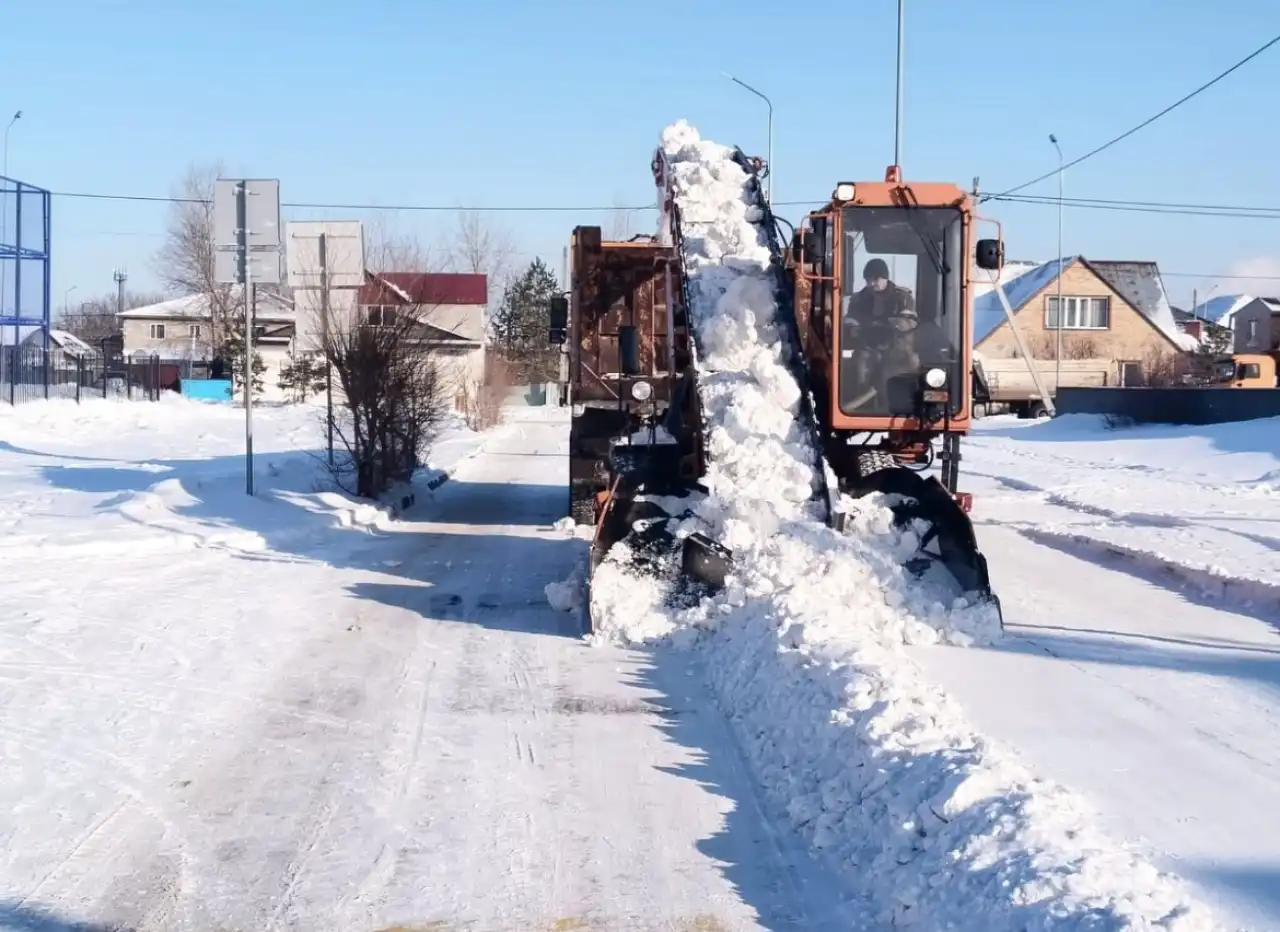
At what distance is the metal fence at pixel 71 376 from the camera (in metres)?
38.0

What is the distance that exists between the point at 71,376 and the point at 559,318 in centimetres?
3772

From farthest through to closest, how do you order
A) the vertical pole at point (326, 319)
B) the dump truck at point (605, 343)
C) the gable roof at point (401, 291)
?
the gable roof at point (401, 291) < the vertical pole at point (326, 319) < the dump truck at point (605, 343)

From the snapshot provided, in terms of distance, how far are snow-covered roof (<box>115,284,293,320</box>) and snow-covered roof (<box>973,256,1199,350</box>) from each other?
3638cm

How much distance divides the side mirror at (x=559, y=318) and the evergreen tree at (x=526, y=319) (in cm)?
6184

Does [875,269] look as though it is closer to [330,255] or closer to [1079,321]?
[330,255]

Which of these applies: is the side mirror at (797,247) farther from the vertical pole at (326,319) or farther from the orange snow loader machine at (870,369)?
the vertical pole at (326,319)

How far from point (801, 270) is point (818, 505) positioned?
8.45 ft

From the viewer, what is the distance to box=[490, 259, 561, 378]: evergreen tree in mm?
81938

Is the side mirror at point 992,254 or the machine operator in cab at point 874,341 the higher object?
the side mirror at point 992,254

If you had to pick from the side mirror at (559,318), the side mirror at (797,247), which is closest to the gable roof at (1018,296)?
the side mirror at (559,318)

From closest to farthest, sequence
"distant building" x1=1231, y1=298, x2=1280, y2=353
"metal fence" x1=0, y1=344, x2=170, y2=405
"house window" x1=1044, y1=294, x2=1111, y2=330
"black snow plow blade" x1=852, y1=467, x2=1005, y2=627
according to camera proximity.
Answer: "black snow plow blade" x1=852, y1=467, x2=1005, y2=627, "metal fence" x1=0, y1=344, x2=170, y2=405, "house window" x1=1044, y1=294, x2=1111, y2=330, "distant building" x1=1231, y1=298, x2=1280, y2=353

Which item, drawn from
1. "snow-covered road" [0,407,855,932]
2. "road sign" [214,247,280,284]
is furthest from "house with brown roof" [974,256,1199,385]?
"snow-covered road" [0,407,855,932]

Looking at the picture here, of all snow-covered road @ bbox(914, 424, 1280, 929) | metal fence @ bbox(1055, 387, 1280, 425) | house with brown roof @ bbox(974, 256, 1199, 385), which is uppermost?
house with brown roof @ bbox(974, 256, 1199, 385)

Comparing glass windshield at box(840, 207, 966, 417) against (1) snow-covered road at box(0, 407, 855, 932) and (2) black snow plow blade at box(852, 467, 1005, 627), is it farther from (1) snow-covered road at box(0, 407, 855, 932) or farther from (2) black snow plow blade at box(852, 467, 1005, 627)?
(1) snow-covered road at box(0, 407, 855, 932)
